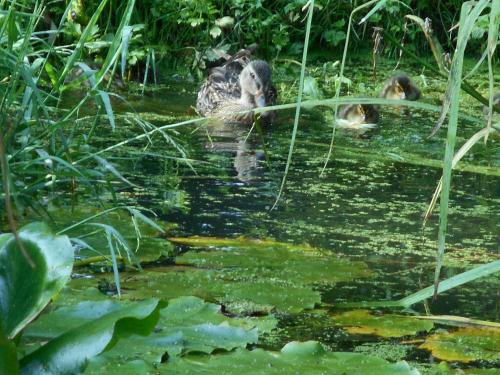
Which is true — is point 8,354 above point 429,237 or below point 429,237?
above

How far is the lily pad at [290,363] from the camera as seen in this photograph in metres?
2.31

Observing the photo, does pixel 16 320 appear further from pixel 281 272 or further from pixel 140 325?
pixel 281 272

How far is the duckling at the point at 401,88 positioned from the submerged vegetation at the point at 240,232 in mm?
635

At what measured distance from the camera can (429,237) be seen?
3.94 meters

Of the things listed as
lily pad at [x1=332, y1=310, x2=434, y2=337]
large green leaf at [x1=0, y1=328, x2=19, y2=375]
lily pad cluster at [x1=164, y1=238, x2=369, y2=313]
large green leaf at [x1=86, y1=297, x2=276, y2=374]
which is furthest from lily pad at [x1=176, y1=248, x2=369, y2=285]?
large green leaf at [x1=0, y1=328, x2=19, y2=375]

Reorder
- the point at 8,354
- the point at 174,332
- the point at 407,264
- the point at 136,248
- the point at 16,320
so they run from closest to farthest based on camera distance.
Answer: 1. the point at 8,354
2. the point at 16,320
3. the point at 174,332
4. the point at 136,248
5. the point at 407,264

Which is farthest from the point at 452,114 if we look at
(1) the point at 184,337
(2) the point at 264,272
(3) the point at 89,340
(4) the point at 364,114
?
(4) the point at 364,114

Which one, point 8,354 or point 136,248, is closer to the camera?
point 8,354

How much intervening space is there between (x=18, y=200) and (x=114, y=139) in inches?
86.7

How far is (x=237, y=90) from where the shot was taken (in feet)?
27.1

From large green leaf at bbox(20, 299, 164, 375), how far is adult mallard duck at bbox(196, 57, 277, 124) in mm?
5239

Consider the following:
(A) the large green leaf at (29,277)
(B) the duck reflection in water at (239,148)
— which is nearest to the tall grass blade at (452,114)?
(A) the large green leaf at (29,277)

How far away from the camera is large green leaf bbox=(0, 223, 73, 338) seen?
173 cm

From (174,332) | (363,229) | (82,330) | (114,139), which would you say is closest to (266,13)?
(114,139)
